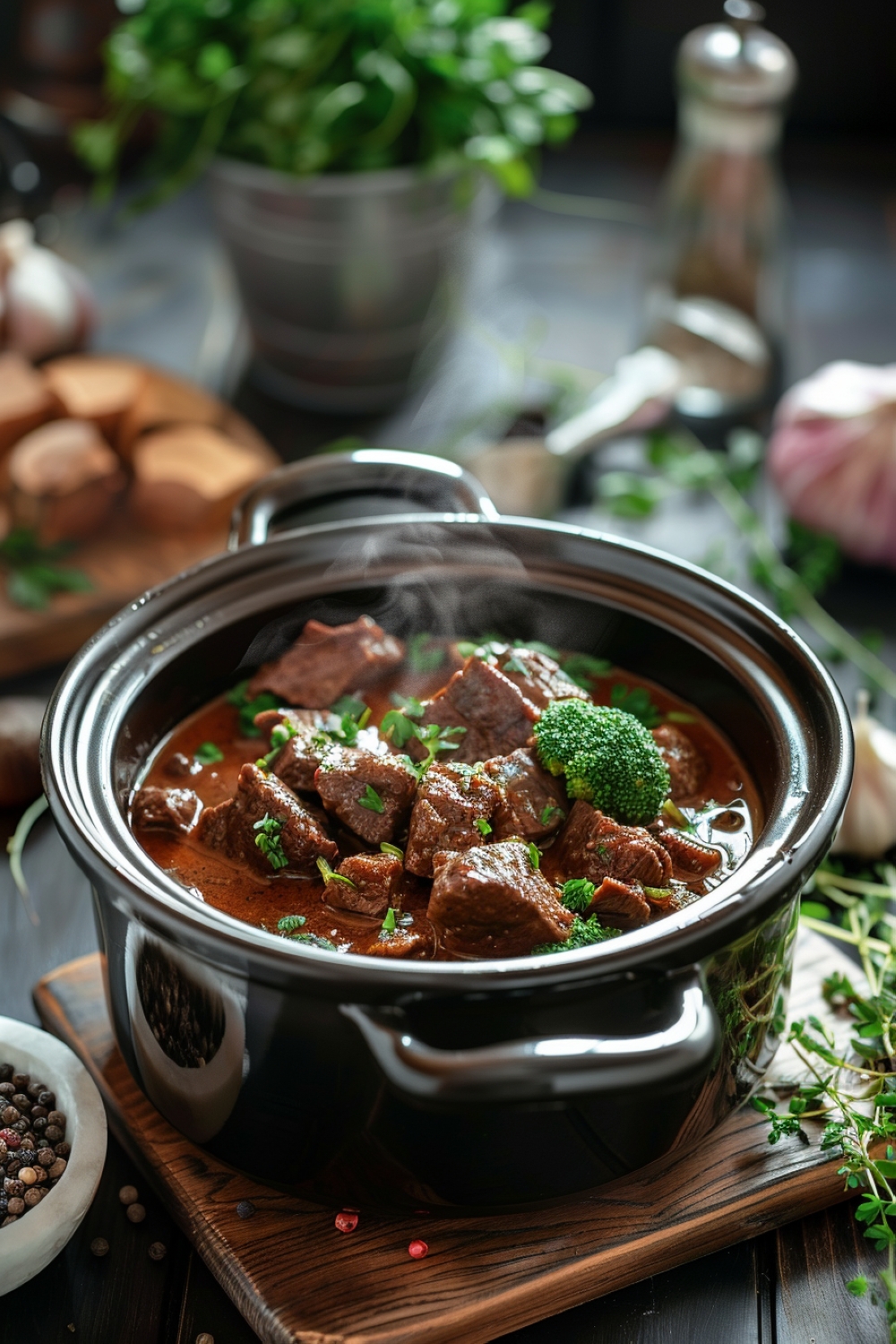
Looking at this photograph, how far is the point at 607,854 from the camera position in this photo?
206 centimetres

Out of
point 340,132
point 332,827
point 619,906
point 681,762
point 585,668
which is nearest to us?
point 619,906

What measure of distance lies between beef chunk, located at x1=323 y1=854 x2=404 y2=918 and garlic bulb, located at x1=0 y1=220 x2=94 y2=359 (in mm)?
2640

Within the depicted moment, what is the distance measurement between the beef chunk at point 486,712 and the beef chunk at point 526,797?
0.06m

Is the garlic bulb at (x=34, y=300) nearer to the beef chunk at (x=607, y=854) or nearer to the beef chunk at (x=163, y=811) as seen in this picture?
the beef chunk at (x=163, y=811)

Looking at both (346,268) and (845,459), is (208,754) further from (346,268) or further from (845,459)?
(346,268)

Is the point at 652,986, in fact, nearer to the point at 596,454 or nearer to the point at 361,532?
the point at 361,532

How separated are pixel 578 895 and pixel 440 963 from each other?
0.39 meters

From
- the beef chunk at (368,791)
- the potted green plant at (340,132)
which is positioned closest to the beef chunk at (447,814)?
the beef chunk at (368,791)

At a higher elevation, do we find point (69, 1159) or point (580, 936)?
point (580, 936)

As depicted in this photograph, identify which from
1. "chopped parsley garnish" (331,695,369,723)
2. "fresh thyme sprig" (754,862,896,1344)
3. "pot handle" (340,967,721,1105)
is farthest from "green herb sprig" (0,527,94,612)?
"pot handle" (340,967,721,1105)

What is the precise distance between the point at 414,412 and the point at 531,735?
2.30 metres

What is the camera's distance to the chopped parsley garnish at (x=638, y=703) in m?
2.48

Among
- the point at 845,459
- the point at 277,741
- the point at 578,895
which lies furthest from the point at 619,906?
the point at 845,459

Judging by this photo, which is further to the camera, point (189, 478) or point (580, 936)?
point (189, 478)
